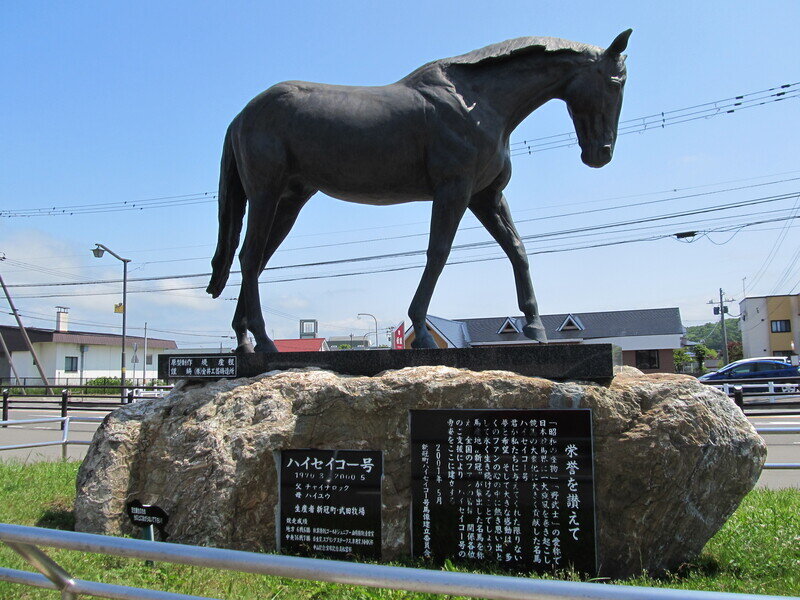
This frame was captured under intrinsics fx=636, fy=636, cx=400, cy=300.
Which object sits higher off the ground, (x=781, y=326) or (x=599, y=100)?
(x=599, y=100)

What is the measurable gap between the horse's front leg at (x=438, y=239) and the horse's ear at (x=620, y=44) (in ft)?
4.62

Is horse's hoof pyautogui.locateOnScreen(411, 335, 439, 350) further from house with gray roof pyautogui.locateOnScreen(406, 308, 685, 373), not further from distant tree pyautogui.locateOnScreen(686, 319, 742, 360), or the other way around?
distant tree pyautogui.locateOnScreen(686, 319, 742, 360)

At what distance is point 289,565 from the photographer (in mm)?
1833

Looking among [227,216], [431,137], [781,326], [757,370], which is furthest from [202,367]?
[781,326]

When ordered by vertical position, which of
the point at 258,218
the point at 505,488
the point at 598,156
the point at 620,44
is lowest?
the point at 505,488

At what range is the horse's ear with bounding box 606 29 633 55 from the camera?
445 centimetres

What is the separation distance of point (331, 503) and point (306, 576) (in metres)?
2.17

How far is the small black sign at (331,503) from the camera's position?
3875 millimetres

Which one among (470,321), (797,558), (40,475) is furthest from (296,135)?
(470,321)

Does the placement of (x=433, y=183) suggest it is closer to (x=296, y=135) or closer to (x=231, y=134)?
(x=296, y=135)

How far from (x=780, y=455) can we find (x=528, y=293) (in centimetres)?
705

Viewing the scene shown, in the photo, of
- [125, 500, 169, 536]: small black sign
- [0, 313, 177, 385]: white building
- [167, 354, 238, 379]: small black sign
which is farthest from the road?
[0, 313, 177, 385]: white building

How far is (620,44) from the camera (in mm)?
4484

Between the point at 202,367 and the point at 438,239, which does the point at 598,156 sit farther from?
the point at 202,367
